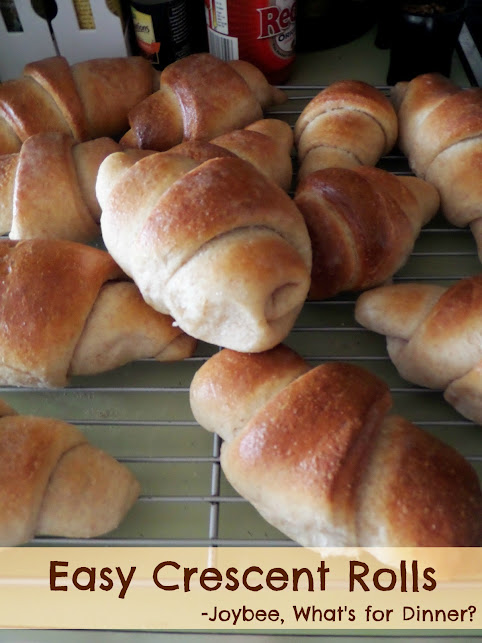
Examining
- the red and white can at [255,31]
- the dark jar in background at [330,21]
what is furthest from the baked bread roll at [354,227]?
the dark jar in background at [330,21]

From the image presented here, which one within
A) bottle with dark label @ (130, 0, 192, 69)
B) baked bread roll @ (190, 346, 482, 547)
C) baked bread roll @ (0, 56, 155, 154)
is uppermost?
bottle with dark label @ (130, 0, 192, 69)

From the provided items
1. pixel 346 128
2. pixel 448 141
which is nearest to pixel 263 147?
pixel 346 128

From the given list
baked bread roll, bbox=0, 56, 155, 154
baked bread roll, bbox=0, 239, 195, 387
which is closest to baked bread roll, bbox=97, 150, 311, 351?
baked bread roll, bbox=0, 239, 195, 387

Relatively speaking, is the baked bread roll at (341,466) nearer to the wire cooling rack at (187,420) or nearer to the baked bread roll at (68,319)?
the wire cooling rack at (187,420)

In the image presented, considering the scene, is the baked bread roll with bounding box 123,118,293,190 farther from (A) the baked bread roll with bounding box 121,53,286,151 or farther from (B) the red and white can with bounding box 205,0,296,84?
(B) the red and white can with bounding box 205,0,296,84

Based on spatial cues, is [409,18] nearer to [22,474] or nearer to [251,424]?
[251,424]

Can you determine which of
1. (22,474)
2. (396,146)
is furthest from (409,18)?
(22,474)
